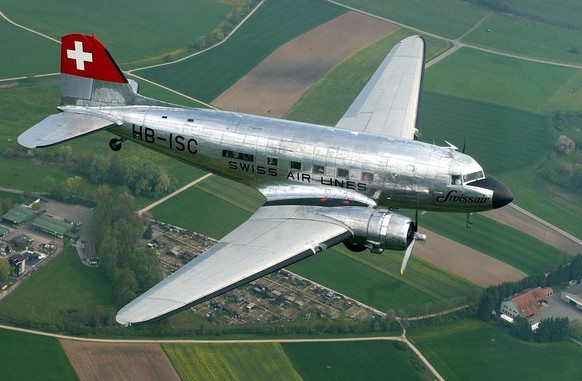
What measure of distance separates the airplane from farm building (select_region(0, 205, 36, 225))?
37.7m

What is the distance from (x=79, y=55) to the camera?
63469 millimetres

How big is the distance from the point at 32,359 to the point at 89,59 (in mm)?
31532

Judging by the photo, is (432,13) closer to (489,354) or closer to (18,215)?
(489,354)

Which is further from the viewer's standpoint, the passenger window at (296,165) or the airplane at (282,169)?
the passenger window at (296,165)

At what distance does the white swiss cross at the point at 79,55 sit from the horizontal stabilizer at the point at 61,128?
11.3 ft

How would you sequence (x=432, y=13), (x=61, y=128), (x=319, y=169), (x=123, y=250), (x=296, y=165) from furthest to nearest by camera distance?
(x=432, y=13) → (x=123, y=250) → (x=61, y=128) → (x=296, y=165) → (x=319, y=169)

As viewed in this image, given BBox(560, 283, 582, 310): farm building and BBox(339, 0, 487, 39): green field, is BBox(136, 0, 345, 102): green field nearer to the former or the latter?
BBox(339, 0, 487, 39): green field

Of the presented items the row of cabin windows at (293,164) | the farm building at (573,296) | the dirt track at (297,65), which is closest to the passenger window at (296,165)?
the row of cabin windows at (293,164)

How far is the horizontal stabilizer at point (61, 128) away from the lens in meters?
58.7

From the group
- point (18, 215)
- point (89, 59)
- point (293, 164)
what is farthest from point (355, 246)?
point (18, 215)

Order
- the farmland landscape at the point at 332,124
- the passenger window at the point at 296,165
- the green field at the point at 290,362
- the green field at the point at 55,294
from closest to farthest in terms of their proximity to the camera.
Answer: the passenger window at the point at 296,165 → the green field at the point at 290,362 → the farmland landscape at the point at 332,124 → the green field at the point at 55,294

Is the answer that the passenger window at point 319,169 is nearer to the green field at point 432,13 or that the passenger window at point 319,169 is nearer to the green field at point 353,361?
the green field at point 353,361

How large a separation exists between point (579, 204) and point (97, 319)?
57.4 meters

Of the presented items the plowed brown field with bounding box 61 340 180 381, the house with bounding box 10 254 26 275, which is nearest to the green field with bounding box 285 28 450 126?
the house with bounding box 10 254 26 275
